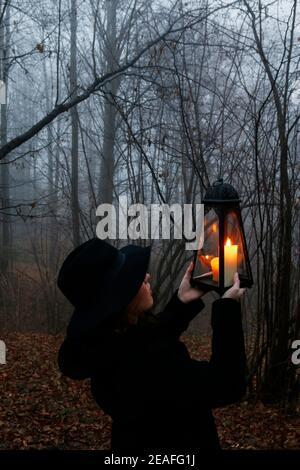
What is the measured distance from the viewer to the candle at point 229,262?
6.20 ft

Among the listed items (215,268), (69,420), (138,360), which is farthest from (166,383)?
(69,420)

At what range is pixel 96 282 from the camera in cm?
171

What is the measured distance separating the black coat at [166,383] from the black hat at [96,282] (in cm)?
12

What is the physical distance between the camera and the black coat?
64.1 inches

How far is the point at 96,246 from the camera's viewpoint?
5.71 feet

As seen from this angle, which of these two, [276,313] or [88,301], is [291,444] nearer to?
[276,313]

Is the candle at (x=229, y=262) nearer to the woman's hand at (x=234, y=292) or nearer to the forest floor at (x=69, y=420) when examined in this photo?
the woman's hand at (x=234, y=292)

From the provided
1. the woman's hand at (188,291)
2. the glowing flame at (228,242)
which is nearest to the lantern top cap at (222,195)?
the glowing flame at (228,242)

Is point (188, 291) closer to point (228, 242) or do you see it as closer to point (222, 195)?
point (228, 242)

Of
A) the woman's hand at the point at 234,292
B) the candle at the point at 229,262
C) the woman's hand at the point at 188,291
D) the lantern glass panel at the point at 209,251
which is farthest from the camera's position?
the woman's hand at the point at 188,291

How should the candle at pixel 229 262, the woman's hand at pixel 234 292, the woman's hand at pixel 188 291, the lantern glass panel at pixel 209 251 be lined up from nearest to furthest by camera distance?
the woman's hand at pixel 234 292 < the candle at pixel 229 262 < the lantern glass panel at pixel 209 251 < the woman's hand at pixel 188 291

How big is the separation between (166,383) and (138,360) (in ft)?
0.41

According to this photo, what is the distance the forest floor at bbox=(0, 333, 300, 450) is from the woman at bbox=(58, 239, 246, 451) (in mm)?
2703
